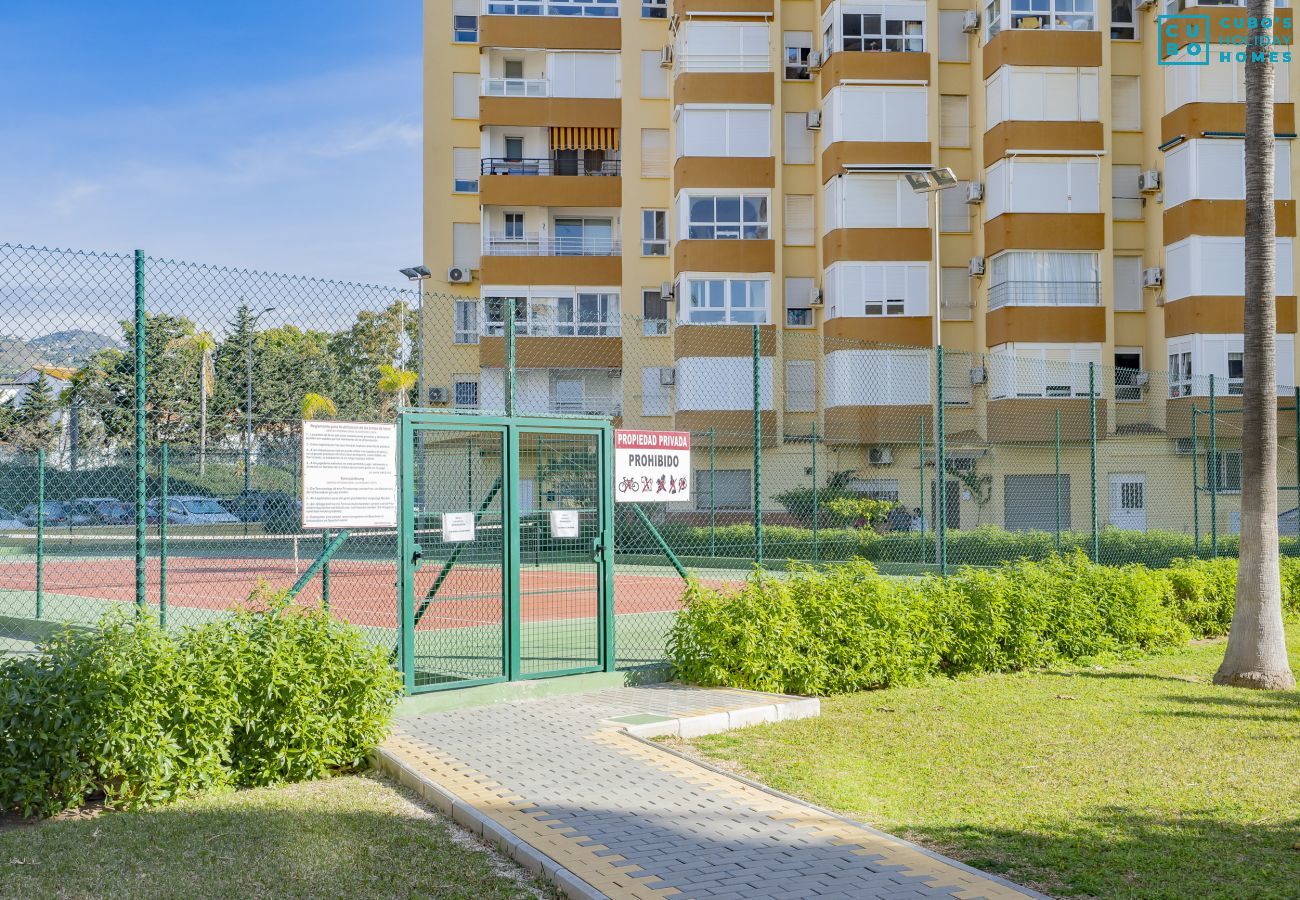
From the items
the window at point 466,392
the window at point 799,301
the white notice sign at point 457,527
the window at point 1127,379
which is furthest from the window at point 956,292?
the white notice sign at point 457,527

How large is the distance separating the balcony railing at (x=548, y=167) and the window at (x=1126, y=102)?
1558 centimetres

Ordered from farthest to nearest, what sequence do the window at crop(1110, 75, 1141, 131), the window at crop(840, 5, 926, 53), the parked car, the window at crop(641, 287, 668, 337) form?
the window at crop(641, 287, 668, 337) → the window at crop(840, 5, 926, 53) → the window at crop(1110, 75, 1141, 131) → the parked car

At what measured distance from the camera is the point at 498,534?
32.3 ft

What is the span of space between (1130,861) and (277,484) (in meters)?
9.73

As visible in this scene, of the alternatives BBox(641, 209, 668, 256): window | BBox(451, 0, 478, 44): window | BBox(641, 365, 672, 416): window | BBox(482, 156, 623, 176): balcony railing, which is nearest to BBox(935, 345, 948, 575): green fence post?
BBox(641, 365, 672, 416): window

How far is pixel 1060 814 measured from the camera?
6758mm

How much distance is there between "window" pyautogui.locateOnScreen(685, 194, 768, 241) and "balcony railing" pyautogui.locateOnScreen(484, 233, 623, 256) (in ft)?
12.5

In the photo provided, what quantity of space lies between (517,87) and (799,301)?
12015mm

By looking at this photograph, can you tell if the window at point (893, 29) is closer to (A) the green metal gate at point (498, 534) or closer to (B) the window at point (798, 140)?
(B) the window at point (798, 140)

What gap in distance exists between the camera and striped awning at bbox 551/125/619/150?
133 ft

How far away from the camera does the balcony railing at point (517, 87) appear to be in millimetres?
40281

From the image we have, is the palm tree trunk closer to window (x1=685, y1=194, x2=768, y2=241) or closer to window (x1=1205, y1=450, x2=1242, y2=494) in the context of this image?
window (x1=1205, y1=450, x2=1242, y2=494)

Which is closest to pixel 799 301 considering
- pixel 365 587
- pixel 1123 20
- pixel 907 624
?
pixel 1123 20

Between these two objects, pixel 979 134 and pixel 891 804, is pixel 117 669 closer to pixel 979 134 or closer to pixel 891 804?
pixel 891 804
